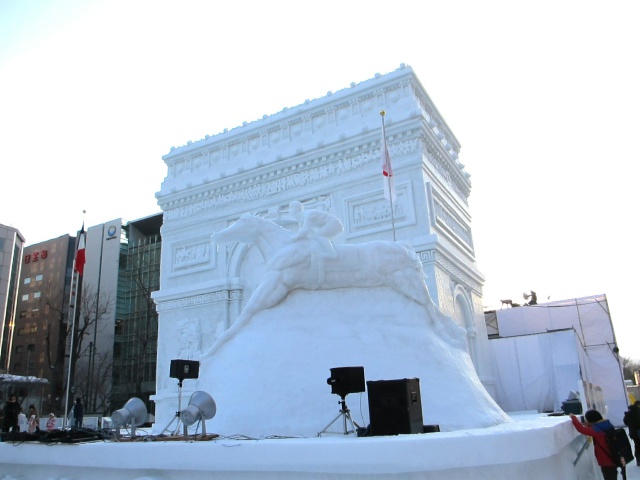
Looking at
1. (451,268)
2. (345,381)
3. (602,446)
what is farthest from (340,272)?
(451,268)

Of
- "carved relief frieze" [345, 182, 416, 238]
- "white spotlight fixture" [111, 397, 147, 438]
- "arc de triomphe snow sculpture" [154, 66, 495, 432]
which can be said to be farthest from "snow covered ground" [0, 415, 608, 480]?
"carved relief frieze" [345, 182, 416, 238]

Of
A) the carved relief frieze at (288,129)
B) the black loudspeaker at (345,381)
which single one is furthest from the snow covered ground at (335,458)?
the carved relief frieze at (288,129)

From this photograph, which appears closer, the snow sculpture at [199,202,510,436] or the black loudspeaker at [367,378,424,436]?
the black loudspeaker at [367,378,424,436]

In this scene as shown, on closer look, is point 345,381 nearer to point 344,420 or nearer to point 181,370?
point 344,420

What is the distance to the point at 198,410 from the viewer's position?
18.9 feet

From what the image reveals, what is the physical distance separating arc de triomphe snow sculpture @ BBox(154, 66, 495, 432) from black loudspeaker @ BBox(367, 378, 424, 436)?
1155cm

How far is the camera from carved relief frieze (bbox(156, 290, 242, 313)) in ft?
67.6

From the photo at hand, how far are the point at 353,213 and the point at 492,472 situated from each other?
14840mm

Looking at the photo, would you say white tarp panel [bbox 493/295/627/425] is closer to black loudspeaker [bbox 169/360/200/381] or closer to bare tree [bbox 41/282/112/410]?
black loudspeaker [bbox 169/360/200/381]

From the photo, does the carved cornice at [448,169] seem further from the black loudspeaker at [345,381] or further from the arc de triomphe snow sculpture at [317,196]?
the black loudspeaker at [345,381]

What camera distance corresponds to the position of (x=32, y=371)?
46.7m

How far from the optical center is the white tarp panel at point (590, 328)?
23609 mm

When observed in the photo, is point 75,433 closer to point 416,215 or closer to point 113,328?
point 416,215

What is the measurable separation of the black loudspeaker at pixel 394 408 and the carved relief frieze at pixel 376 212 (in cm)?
1256
